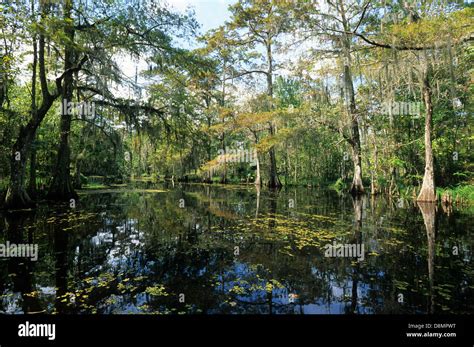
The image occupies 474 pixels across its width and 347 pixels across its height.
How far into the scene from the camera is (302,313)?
11.3 feet

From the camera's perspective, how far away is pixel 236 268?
501 centimetres

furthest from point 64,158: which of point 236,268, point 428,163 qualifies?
point 428,163

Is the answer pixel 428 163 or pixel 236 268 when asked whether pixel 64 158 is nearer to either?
pixel 236 268

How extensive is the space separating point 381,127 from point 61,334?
884 inches

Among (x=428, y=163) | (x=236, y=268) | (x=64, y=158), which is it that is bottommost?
(x=236, y=268)

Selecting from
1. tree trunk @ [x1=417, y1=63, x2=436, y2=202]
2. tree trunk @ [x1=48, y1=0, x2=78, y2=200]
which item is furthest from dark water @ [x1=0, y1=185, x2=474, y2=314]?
tree trunk @ [x1=417, y1=63, x2=436, y2=202]

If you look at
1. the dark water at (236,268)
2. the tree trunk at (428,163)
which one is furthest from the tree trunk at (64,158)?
the tree trunk at (428,163)

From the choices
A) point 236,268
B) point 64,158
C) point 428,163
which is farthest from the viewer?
point 64,158

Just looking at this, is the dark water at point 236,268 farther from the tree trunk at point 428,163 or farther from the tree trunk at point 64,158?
the tree trunk at point 428,163

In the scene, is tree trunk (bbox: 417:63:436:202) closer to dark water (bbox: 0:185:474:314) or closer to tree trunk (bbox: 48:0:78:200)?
dark water (bbox: 0:185:474:314)

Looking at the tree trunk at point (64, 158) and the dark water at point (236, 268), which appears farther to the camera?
the tree trunk at point (64, 158)

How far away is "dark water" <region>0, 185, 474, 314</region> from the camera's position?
357 cm

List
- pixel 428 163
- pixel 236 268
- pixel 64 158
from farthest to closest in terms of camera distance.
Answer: pixel 64 158
pixel 428 163
pixel 236 268

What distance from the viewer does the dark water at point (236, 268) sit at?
3572mm
